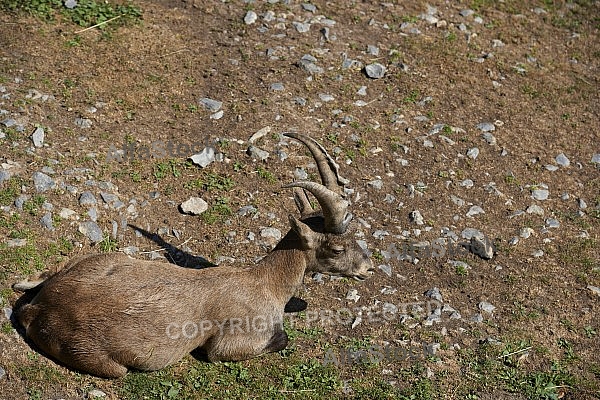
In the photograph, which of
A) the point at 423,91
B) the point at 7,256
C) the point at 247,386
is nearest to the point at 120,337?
the point at 247,386

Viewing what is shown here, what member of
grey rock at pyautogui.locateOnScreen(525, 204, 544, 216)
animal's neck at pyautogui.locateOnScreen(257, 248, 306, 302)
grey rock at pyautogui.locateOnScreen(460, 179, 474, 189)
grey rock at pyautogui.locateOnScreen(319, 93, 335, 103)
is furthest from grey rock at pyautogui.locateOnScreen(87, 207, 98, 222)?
grey rock at pyautogui.locateOnScreen(525, 204, 544, 216)

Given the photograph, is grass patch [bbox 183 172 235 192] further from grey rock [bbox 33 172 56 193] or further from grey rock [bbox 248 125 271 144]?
grey rock [bbox 33 172 56 193]

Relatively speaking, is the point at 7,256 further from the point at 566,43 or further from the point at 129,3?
the point at 566,43

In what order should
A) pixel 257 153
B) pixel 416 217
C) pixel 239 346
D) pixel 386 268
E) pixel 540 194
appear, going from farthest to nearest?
pixel 540 194 → pixel 257 153 → pixel 416 217 → pixel 386 268 → pixel 239 346

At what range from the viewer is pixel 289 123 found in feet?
48.0

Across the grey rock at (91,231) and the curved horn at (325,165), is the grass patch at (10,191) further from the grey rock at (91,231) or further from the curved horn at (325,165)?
the curved horn at (325,165)

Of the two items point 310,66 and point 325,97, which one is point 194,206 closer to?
point 325,97

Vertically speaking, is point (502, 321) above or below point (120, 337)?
below

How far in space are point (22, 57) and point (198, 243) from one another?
5406mm

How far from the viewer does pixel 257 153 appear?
13.8m

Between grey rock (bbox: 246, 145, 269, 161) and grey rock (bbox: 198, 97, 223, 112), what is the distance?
1.23m

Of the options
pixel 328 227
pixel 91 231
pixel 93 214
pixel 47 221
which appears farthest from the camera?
pixel 93 214

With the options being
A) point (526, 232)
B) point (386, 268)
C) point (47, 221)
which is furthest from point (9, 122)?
point (526, 232)

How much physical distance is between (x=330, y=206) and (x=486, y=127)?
6396 mm
